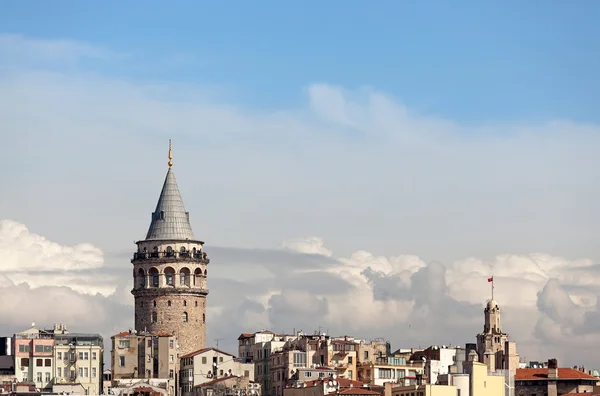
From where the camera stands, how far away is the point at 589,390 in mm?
136375

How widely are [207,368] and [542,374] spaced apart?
25.0m

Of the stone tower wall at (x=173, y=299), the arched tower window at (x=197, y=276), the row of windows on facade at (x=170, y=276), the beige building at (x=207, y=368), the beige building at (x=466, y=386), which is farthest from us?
the arched tower window at (x=197, y=276)

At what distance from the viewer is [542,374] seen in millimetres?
137750

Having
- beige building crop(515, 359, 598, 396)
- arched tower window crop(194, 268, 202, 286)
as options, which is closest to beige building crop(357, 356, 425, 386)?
beige building crop(515, 359, 598, 396)

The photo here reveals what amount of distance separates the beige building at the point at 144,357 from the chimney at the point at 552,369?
27595 millimetres

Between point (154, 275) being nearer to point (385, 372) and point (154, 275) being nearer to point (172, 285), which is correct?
point (172, 285)

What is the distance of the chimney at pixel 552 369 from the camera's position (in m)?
137

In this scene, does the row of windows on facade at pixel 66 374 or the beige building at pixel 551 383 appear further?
the beige building at pixel 551 383

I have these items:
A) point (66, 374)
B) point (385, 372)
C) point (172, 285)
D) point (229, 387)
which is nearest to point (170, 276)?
point (172, 285)

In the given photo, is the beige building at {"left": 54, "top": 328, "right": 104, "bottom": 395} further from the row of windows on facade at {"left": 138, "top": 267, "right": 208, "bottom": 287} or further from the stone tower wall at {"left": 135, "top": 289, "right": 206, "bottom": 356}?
the row of windows on facade at {"left": 138, "top": 267, "right": 208, "bottom": 287}

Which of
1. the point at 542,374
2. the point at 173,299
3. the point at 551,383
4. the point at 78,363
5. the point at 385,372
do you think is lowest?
the point at 551,383

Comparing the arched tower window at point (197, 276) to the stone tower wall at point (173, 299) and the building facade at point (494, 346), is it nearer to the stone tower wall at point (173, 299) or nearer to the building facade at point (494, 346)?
the stone tower wall at point (173, 299)

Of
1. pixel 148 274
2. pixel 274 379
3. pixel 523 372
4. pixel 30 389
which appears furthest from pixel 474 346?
pixel 30 389

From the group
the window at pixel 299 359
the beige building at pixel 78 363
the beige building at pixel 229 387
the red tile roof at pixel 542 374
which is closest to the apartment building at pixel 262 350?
the window at pixel 299 359
